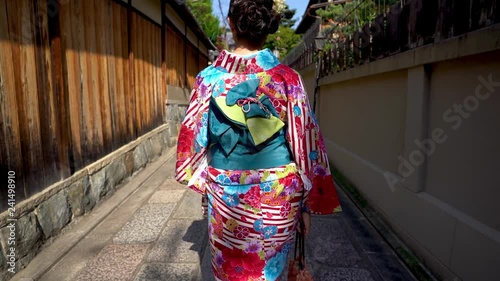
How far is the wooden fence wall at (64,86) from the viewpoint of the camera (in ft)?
9.87

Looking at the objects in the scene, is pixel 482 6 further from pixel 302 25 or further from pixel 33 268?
pixel 302 25

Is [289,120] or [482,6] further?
[482,6]

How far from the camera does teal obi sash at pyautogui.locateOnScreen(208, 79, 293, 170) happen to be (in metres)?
1.59

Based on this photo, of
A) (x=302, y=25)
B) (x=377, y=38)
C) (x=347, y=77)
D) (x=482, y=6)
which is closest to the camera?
(x=482, y=6)

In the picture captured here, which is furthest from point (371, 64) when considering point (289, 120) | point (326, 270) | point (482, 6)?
point (289, 120)

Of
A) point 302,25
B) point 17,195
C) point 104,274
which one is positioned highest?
point 302,25

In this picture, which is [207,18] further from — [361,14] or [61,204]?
[61,204]

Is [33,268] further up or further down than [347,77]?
further down

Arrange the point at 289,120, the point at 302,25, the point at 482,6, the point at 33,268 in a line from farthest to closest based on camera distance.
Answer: the point at 302,25, the point at 33,268, the point at 482,6, the point at 289,120

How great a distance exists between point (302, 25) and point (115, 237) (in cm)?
1814

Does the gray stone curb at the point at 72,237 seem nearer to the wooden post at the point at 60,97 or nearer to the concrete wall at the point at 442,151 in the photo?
the wooden post at the point at 60,97

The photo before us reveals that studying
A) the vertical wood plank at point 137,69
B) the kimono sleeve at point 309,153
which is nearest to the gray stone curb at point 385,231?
the kimono sleeve at point 309,153

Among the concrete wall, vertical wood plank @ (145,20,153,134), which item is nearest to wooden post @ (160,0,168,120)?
vertical wood plank @ (145,20,153,134)

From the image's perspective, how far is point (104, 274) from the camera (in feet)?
9.78
